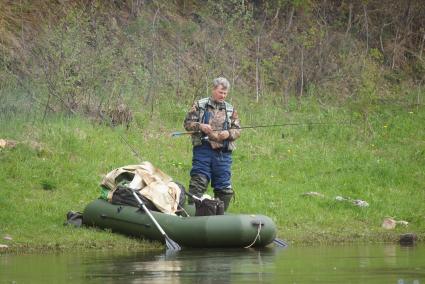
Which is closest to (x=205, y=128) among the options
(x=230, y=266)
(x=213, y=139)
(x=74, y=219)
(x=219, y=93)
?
(x=213, y=139)

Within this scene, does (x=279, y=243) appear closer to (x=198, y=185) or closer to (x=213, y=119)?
(x=198, y=185)

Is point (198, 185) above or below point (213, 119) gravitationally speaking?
below

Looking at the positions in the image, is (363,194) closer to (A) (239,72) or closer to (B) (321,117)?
(B) (321,117)

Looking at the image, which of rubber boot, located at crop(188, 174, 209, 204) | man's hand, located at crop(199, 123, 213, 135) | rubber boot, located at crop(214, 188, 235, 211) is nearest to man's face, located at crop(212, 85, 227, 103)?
man's hand, located at crop(199, 123, 213, 135)

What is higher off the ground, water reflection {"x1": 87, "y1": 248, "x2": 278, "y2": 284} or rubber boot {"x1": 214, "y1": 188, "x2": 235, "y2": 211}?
rubber boot {"x1": 214, "y1": 188, "x2": 235, "y2": 211}

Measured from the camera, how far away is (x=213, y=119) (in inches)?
499

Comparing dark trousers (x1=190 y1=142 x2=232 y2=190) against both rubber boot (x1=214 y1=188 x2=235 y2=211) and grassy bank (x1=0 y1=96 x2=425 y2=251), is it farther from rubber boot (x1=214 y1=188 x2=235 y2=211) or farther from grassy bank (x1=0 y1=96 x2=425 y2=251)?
grassy bank (x1=0 y1=96 x2=425 y2=251)

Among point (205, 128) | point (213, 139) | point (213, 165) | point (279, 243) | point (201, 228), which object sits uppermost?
point (205, 128)

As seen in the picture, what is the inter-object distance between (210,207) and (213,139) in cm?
103

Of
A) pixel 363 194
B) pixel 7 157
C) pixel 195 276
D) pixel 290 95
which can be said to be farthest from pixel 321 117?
pixel 195 276

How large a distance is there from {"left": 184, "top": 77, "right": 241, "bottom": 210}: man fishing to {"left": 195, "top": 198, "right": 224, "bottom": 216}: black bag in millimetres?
715

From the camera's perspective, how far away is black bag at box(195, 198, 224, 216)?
467 inches

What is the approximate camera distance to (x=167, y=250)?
37.9 feet

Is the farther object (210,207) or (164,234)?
(210,207)
